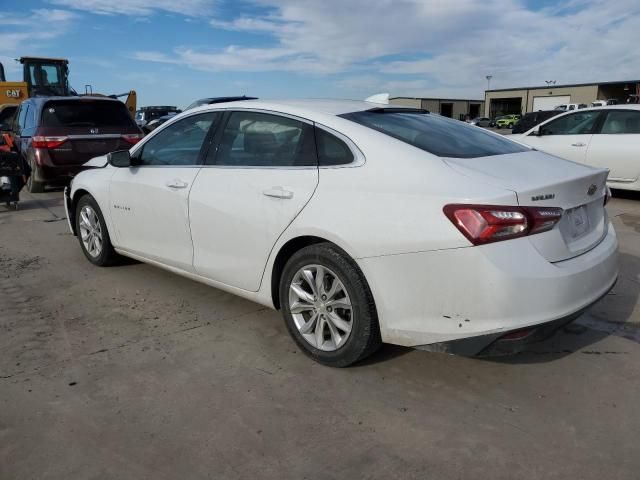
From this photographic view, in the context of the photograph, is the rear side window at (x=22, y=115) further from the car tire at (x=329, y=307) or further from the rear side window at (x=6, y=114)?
the car tire at (x=329, y=307)

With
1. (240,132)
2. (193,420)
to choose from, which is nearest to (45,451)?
(193,420)

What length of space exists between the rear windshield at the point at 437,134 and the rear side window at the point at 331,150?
20cm

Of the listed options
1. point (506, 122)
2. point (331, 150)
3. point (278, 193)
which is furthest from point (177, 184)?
point (506, 122)

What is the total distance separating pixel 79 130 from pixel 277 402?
773cm

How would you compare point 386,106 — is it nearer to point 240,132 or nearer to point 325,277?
point 240,132

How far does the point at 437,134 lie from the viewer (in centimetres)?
341

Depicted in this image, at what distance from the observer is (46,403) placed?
2.89m

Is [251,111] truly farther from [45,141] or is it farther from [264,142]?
[45,141]

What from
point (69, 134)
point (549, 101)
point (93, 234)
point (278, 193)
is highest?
point (549, 101)

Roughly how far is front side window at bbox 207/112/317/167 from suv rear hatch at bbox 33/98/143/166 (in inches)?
243

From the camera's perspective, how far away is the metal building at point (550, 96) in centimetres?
6550

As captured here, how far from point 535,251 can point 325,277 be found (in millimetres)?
1133

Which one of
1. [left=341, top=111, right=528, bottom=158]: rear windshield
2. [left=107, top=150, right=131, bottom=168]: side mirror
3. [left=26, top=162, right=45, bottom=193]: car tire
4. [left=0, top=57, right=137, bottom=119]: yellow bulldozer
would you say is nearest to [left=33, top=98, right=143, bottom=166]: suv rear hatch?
[left=26, top=162, right=45, bottom=193]: car tire

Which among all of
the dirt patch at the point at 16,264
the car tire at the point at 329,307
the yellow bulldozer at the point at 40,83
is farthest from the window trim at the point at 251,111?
the yellow bulldozer at the point at 40,83
